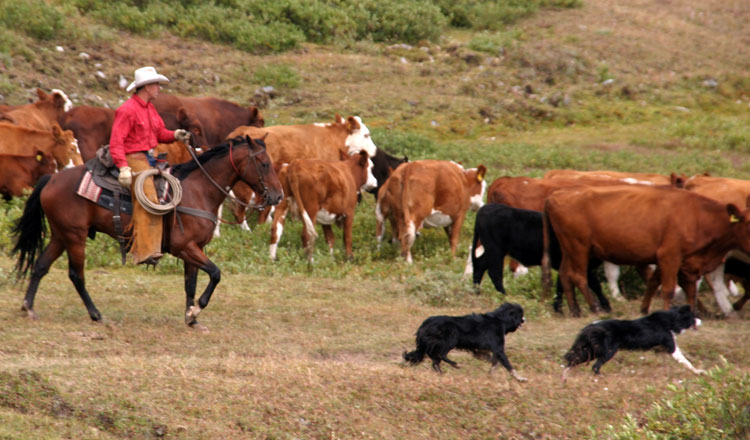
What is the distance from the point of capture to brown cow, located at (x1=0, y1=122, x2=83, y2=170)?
15.4 metres

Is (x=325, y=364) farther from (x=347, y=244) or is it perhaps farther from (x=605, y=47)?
(x=605, y=47)

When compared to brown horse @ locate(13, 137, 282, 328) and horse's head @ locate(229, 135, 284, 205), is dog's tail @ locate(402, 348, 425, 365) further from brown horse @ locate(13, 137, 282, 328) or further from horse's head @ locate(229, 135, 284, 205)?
horse's head @ locate(229, 135, 284, 205)

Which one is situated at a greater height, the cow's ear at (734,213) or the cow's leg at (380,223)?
the cow's ear at (734,213)

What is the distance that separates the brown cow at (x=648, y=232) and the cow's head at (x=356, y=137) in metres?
6.78

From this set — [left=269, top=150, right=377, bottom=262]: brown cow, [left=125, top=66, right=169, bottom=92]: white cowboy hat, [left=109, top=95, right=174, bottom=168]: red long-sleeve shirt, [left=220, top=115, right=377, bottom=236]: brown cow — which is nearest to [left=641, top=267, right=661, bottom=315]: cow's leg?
Result: [left=269, top=150, right=377, bottom=262]: brown cow

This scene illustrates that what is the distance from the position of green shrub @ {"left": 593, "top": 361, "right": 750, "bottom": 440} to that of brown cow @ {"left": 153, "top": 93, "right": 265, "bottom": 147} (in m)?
12.2

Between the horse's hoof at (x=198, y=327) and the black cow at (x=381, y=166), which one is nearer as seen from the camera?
the horse's hoof at (x=198, y=327)

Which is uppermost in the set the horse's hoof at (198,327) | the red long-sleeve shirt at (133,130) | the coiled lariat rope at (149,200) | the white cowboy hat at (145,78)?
the white cowboy hat at (145,78)

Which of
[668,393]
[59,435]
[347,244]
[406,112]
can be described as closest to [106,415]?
[59,435]

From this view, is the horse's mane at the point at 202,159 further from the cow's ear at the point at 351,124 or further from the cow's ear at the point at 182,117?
the cow's ear at the point at 182,117

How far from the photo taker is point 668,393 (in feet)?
26.7

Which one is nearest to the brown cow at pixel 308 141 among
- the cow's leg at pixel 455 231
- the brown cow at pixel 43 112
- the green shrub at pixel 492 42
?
the cow's leg at pixel 455 231

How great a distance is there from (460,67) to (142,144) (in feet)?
72.9

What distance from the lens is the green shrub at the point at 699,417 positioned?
7066 millimetres
